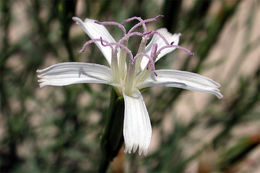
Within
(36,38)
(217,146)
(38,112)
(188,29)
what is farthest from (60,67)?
(36,38)

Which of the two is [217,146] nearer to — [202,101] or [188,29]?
[188,29]

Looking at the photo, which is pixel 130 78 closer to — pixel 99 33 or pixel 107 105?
pixel 99 33

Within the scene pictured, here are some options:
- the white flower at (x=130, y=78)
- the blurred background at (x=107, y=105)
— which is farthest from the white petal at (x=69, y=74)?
the blurred background at (x=107, y=105)

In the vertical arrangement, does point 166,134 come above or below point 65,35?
below

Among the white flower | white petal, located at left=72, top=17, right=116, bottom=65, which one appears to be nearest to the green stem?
the white flower

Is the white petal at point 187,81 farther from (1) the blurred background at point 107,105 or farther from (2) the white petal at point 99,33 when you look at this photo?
(1) the blurred background at point 107,105

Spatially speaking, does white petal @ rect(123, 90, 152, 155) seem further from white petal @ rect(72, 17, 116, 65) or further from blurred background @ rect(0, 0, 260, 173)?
blurred background @ rect(0, 0, 260, 173)
